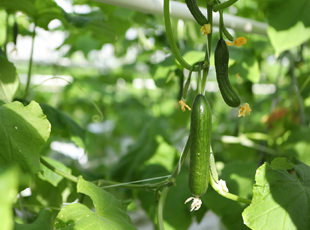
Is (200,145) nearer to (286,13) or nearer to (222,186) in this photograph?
(222,186)

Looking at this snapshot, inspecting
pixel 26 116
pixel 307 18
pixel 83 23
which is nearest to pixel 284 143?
pixel 307 18

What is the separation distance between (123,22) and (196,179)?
139 centimetres

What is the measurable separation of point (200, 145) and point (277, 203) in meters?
0.21

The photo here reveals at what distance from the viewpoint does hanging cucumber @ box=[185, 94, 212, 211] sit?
0.52m

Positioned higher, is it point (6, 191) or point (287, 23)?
point (287, 23)

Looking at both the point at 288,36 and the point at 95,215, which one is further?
the point at 288,36

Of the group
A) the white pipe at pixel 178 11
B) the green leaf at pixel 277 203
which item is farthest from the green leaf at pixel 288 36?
the green leaf at pixel 277 203

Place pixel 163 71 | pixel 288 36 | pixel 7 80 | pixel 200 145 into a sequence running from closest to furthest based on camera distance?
pixel 200 145
pixel 7 80
pixel 288 36
pixel 163 71

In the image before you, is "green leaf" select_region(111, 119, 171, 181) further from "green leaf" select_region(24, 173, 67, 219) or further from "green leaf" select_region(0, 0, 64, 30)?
"green leaf" select_region(0, 0, 64, 30)

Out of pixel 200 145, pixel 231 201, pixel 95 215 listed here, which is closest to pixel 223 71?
pixel 200 145

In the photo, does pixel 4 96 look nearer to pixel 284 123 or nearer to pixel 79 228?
pixel 79 228

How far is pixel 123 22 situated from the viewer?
170 cm

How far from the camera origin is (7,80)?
765 mm

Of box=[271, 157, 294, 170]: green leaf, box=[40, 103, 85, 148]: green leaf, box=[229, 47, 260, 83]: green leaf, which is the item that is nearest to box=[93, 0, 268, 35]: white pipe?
box=[229, 47, 260, 83]: green leaf
